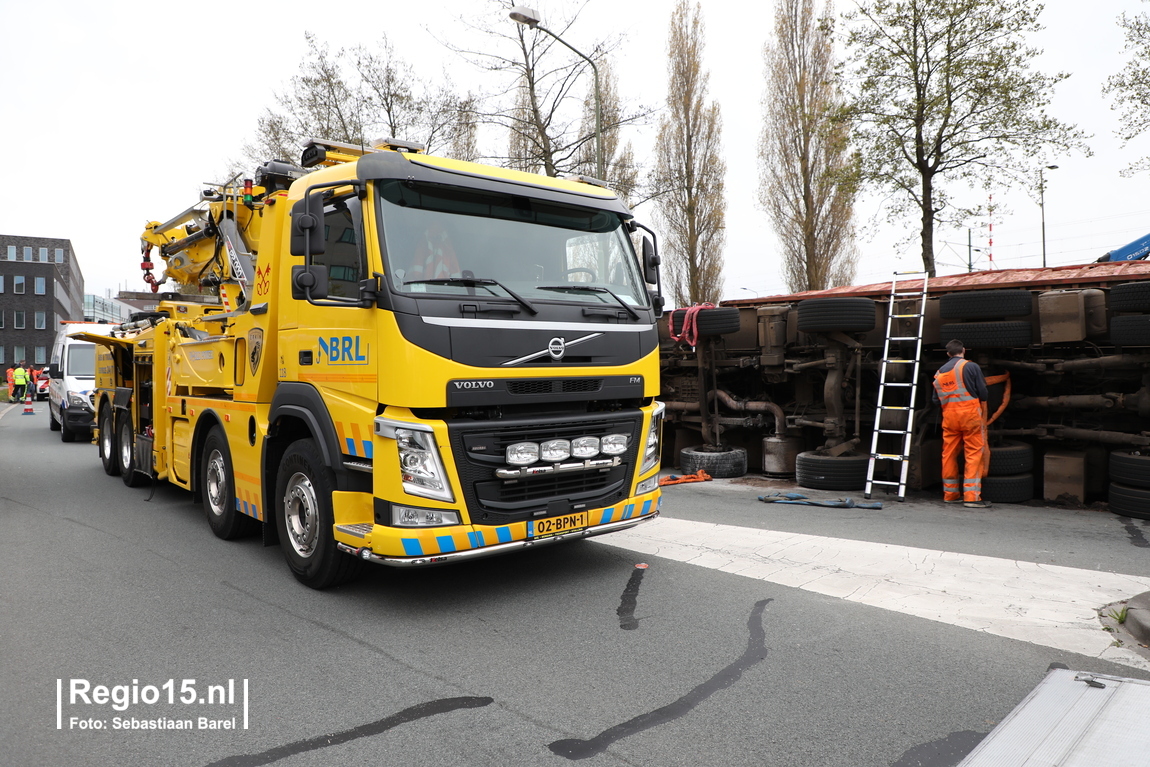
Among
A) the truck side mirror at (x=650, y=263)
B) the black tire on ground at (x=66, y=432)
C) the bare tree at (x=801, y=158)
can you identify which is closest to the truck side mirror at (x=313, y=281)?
the truck side mirror at (x=650, y=263)

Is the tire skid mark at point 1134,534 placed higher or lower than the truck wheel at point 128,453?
lower

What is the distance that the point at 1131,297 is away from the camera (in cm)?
745

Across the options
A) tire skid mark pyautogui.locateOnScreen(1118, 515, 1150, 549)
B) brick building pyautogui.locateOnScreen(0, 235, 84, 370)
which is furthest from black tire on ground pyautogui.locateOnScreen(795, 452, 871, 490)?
brick building pyautogui.locateOnScreen(0, 235, 84, 370)

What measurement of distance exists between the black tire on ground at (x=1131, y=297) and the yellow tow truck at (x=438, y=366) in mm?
4996

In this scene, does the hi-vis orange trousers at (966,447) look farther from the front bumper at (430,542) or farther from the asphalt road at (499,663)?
the front bumper at (430,542)

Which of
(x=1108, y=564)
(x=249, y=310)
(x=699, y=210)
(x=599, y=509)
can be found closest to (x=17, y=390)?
(x=699, y=210)

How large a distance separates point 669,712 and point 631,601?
5.06 ft

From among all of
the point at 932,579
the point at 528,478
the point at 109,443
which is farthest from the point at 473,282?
the point at 109,443

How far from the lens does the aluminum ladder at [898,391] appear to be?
8711 millimetres

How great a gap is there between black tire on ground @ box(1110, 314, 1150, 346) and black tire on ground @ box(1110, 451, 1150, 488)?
43.5 inches

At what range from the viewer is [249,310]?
604cm

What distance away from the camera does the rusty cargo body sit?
798 centimetres

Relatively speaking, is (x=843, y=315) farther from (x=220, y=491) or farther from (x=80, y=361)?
(x=80, y=361)

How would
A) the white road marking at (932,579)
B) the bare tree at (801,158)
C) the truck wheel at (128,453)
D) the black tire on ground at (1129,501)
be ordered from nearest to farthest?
1. the white road marking at (932,579)
2. the black tire on ground at (1129,501)
3. the truck wheel at (128,453)
4. the bare tree at (801,158)
